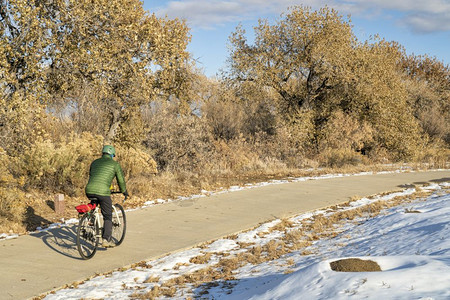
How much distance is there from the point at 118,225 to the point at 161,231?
1245 mm

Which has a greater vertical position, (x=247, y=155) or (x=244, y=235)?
(x=247, y=155)

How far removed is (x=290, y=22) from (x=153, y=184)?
43.8ft

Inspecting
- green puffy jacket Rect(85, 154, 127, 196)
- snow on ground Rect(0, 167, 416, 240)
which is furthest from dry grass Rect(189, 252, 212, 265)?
snow on ground Rect(0, 167, 416, 240)

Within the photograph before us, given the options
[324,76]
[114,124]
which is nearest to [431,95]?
[324,76]

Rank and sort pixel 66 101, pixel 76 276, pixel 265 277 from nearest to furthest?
1. pixel 265 277
2. pixel 76 276
3. pixel 66 101

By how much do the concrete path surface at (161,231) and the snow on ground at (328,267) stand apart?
0.38 meters

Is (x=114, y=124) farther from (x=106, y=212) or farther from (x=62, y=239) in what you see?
(x=106, y=212)

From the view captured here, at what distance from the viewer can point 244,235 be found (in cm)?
935

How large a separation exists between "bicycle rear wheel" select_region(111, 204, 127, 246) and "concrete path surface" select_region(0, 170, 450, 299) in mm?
151

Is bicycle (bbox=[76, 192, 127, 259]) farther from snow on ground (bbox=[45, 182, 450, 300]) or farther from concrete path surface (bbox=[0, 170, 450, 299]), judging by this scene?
snow on ground (bbox=[45, 182, 450, 300])

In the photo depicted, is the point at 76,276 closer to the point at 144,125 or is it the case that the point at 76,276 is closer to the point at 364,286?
the point at 364,286

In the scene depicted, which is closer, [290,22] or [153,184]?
[153,184]

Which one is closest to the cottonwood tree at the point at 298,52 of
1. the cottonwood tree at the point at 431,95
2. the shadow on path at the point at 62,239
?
the cottonwood tree at the point at 431,95

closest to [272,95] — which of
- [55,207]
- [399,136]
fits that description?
[399,136]
